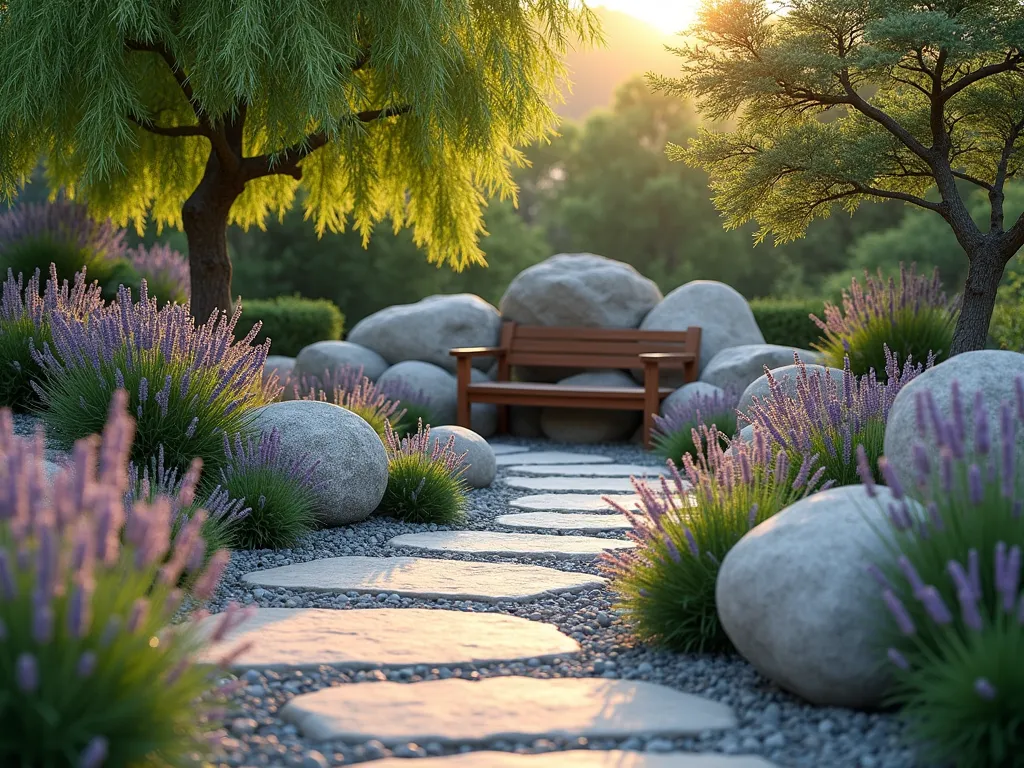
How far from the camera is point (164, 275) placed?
8.99 metres

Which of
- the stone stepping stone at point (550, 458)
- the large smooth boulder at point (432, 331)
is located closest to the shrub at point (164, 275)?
the large smooth boulder at point (432, 331)

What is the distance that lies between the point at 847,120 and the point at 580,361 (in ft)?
14.4

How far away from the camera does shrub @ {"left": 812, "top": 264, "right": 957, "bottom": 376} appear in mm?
7395

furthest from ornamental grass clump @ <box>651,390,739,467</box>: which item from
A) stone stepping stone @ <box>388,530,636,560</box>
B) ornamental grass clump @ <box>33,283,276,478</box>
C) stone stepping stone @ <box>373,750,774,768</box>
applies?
stone stepping stone @ <box>373,750,774,768</box>

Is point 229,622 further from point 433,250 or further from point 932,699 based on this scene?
point 433,250

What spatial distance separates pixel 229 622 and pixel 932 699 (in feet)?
4.59

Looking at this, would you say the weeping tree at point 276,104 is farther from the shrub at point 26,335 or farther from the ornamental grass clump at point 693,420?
the ornamental grass clump at point 693,420

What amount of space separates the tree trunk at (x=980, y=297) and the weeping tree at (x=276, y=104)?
3.13 metres

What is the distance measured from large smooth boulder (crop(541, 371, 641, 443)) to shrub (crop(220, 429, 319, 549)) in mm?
5417

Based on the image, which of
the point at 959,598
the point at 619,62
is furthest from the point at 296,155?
the point at 619,62

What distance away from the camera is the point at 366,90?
7.38 m

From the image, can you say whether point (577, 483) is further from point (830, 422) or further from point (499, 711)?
point (499, 711)

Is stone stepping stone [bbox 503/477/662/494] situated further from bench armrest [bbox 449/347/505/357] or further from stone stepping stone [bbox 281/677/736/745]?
stone stepping stone [bbox 281/677/736/745]

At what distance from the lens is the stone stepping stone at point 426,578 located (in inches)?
147
